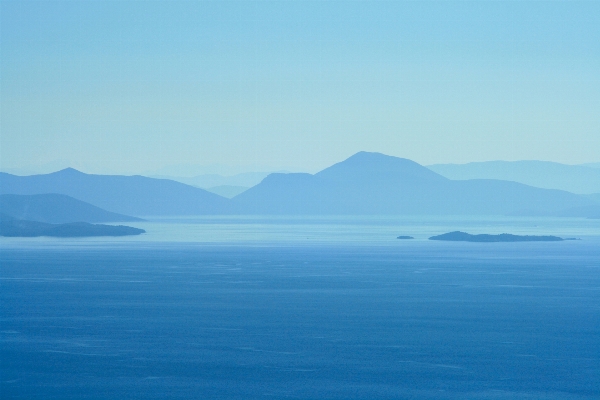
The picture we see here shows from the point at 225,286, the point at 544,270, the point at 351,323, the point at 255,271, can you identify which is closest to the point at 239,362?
the point at 351,323

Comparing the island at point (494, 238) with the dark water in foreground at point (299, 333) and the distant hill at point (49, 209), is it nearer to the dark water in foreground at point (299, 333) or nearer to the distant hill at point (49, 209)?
the dark water in foreground at point (299, 333)

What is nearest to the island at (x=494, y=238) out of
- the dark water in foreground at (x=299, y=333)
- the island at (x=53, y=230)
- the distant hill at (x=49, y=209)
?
the dark water in foreground at (x=299, y=333)

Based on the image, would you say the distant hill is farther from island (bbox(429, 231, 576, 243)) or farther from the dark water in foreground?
the dark water in foreground

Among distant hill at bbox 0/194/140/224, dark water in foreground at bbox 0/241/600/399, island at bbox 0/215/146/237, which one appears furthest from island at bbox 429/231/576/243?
distant hill at bbox 0/194/140/224

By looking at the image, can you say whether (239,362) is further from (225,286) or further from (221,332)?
(225,286)

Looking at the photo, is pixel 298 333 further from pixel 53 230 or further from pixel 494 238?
pixel 53 230
